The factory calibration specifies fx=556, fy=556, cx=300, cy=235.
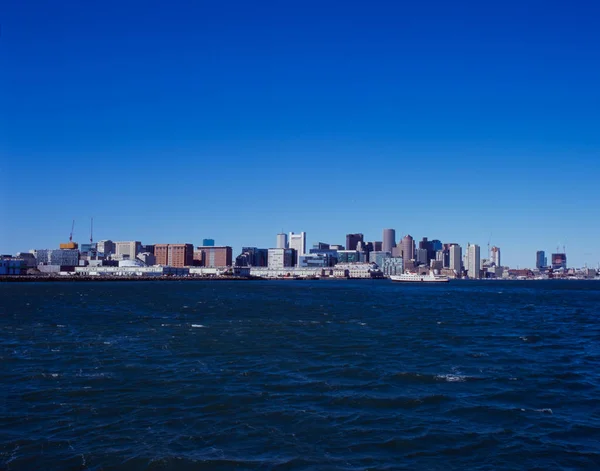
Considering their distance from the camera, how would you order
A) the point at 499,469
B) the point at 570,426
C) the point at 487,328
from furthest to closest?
the point at 487,328
the point at 570,426
the point at 499,469

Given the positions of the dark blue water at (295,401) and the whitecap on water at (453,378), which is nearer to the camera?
the dark blue water at (295,401)

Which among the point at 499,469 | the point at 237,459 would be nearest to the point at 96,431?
the point at 237,459

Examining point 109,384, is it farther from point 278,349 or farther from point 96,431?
point 278,349

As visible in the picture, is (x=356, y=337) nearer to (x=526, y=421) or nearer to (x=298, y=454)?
(x=526, y=421)

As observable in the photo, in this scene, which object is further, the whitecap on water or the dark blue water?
the whitecap on water

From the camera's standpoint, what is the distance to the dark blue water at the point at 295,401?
15.5m

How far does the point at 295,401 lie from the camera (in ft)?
68.5

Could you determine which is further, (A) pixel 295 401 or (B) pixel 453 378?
(B) pixel 453 378

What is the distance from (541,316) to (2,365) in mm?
55113

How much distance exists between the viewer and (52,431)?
17.2 m

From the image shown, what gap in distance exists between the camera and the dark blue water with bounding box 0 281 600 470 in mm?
15461

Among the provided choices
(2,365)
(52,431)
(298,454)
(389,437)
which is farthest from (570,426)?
(2,365)

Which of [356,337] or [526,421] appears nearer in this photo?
[526,421]

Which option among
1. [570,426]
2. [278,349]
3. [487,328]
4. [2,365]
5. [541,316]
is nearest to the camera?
[570,426]
